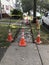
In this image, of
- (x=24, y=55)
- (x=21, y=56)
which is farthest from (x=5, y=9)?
(x=21, y=56)

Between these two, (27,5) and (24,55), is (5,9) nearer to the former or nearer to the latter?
(27,5)

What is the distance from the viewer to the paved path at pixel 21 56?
8023 mm

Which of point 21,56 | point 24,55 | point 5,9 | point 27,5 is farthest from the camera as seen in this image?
point 27,5

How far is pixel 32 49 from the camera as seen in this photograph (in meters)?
10.4

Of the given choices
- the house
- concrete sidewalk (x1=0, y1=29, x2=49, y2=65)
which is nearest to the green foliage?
the house

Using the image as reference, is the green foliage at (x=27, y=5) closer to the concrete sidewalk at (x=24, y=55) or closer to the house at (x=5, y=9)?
the house at (x=5, y=9)

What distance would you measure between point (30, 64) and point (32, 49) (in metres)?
2.65

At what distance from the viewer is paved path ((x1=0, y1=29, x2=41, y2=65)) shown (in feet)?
26.3

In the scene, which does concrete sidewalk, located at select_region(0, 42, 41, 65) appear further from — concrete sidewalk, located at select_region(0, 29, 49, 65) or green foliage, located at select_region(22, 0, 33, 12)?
green foliage, located at select_region(22, 0, 33, 12)

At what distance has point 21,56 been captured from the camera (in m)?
8.94

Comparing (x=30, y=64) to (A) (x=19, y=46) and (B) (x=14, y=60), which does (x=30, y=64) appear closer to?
(B) (x=14, y=60)

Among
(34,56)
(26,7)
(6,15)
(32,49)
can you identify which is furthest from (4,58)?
(26,7)

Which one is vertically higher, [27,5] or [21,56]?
[21,56]

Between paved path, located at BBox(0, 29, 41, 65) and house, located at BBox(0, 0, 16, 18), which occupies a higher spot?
paved path, located at BBox(0, 29, 41, 65)
